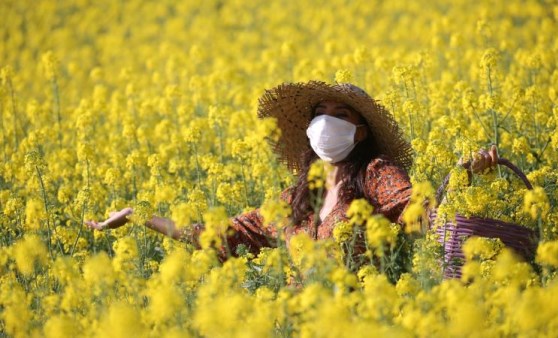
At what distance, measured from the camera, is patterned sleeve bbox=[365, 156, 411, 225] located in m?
4.67

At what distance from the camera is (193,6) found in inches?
640

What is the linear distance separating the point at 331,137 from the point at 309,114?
0.44m

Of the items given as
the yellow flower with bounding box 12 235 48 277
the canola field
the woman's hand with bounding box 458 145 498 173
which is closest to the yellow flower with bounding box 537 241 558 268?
the canola field

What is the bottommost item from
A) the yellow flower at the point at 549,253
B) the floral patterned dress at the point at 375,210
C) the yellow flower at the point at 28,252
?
the yellow flower at the point at 28,252

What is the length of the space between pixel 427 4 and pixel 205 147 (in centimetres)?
731

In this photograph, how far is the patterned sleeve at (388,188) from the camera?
4672mm

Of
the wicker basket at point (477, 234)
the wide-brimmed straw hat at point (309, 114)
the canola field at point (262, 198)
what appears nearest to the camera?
the canola field at point (262, 198)

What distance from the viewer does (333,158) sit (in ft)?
16.1

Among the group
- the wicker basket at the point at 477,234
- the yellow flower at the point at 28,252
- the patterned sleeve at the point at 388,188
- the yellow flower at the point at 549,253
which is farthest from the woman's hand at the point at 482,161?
the yellow flower at the point at 28,252

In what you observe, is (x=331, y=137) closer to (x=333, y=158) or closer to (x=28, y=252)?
(x=333, y=158)

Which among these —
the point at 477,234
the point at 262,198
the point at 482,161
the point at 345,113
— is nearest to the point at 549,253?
the point at 477,234

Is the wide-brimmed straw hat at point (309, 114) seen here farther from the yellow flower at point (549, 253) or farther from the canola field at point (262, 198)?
the yellow flower at point (549, 253)

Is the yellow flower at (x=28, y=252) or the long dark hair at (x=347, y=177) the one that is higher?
the long dark hair at (x=347, y=177)

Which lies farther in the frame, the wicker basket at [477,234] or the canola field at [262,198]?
the wicker basket at [477,234]
